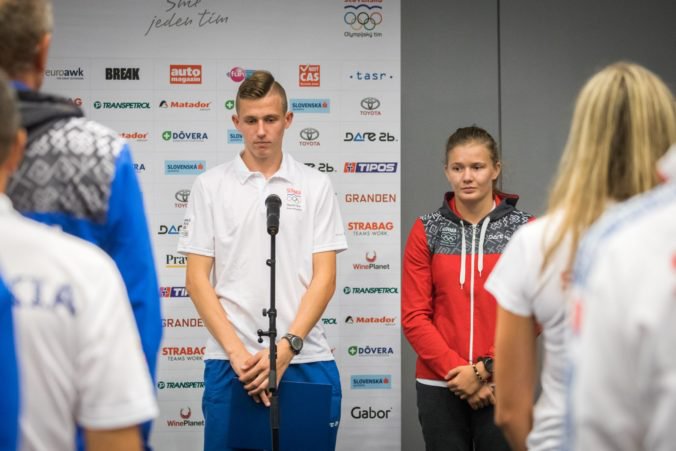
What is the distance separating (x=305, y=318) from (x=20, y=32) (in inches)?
75.3

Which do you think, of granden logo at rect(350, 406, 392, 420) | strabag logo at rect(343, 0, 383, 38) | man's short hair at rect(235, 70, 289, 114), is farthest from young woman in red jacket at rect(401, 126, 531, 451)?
strabag logo at rect(343, 0, 383, 38)

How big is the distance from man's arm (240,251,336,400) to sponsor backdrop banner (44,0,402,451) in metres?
1.04

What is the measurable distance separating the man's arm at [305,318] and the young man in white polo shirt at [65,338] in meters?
1.93

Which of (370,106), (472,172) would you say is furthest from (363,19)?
(472,172)

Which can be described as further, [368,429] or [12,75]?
[368,429]

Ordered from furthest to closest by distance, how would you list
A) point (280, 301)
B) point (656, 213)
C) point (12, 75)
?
1. point (280, 301)
2. point (12, 75)
3. point (656, 213)

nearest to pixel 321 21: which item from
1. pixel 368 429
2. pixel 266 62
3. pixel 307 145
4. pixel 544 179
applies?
pixel 266 62

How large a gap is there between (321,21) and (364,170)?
2.76ft

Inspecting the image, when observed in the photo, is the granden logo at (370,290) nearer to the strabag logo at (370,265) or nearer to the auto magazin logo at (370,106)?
the strabag logo at (370,265)

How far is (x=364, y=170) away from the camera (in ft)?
15.0

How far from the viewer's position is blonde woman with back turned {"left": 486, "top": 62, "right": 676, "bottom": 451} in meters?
1.68

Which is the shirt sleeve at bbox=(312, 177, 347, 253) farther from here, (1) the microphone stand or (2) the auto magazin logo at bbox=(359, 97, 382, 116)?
(2) the auto magazin logo at bbox=(359, 97, 382, 116)

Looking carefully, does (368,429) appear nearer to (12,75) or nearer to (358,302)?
(358,302)

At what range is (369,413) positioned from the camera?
4.52 meters
